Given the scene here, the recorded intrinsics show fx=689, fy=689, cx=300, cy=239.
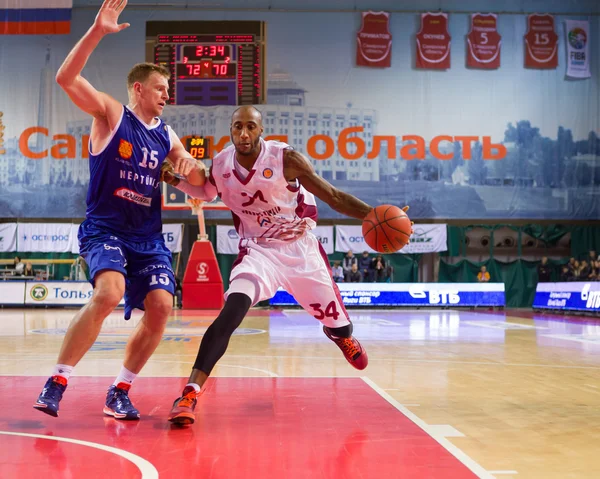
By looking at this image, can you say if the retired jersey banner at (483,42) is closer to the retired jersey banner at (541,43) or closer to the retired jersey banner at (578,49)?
the retired jersey banner at (541,43)

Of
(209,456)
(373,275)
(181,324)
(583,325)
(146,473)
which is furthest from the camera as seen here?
(373,275)

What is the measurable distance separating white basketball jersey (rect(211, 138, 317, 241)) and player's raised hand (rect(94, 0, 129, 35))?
1029mm

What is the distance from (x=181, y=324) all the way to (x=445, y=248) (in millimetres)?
13270

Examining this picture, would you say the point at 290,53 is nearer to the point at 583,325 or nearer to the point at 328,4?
the point at 328,4

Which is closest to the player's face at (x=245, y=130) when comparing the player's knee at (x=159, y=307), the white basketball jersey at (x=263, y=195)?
the white basketball jersey at (x=263, y=195)

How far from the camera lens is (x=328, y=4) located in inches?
957

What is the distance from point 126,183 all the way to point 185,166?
447mm

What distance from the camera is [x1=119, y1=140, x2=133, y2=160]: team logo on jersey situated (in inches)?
166

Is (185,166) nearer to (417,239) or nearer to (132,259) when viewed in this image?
(132,259)

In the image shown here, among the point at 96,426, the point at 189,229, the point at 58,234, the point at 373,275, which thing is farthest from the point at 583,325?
the point at 58,234

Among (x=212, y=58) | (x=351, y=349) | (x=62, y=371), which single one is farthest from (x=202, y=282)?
(x=62, y=371)

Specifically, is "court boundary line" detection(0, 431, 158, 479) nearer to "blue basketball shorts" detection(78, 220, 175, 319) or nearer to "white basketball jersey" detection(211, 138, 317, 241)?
"blue basketball shorts" detection(78, 220, 175, 319)

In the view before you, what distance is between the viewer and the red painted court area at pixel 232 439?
2.96 m

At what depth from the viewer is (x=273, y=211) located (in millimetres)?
4598
